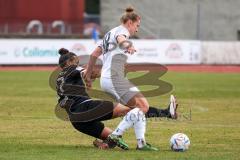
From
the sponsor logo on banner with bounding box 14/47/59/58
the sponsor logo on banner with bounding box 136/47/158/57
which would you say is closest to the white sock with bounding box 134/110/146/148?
the sponsor logo on banner with bounding box 14/47/59/58

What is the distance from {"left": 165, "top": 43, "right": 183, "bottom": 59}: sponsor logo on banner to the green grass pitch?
16184mm

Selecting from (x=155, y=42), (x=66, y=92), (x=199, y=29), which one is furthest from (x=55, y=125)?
(x=199, y=29)

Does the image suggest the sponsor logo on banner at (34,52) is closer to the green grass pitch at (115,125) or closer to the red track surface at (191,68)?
the red track surface at (191,68)

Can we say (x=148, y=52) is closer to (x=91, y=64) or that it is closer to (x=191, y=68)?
(x=191, y=68)

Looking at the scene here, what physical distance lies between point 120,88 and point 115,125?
3.93 meters

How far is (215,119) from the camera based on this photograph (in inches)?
621

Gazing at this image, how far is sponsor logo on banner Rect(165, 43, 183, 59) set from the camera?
135 ft

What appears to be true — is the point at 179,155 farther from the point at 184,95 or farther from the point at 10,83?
the point at 10,83

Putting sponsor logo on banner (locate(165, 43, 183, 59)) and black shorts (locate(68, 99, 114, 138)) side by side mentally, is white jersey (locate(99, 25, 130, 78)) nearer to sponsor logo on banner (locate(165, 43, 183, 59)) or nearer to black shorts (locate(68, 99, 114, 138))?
black shorts (locate(68, 99, 114, 138))

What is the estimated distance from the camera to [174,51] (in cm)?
4147

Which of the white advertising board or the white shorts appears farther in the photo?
the white advertising board

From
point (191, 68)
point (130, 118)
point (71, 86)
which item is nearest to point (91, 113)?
point (71, 86)

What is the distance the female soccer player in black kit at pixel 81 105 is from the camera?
10898 millimetres

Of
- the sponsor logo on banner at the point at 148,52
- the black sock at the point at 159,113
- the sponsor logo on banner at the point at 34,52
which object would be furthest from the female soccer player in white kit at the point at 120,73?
the sponsor logo on banner at the point at 148,52
